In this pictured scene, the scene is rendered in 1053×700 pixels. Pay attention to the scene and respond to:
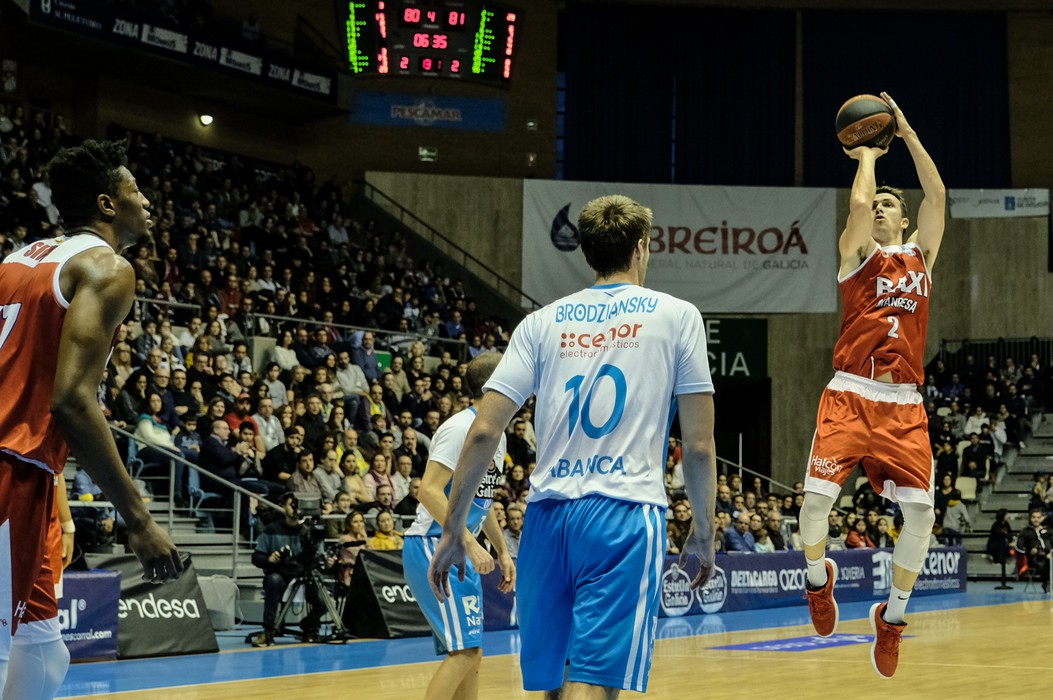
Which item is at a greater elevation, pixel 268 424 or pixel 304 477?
pixel 268 424

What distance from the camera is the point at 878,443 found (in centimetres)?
715

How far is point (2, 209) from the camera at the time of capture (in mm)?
17016

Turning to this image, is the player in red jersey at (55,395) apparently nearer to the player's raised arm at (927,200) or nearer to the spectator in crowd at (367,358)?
the player's raised arm at (927,200)

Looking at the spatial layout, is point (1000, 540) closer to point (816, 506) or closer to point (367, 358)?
point (367, 358)

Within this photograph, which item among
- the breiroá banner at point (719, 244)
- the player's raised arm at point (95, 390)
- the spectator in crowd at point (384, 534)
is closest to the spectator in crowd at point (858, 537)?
the breiroá banner at point (719, 244)

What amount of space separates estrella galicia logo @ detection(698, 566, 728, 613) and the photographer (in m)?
6.00

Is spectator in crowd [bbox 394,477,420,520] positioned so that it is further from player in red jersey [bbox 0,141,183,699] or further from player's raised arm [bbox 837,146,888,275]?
player in red jersey [bbox 0,141,183,699]

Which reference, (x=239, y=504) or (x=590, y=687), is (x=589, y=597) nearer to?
(x=590, y=687)

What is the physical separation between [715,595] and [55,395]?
14.0 meters

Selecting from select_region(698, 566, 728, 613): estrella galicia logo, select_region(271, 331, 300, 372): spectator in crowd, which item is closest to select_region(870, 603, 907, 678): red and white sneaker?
select_region(698, 566, 728, 613): estrella galicia logo

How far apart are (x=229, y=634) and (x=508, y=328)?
12968mm

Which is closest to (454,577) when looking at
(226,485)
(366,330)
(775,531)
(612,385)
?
(612,385)

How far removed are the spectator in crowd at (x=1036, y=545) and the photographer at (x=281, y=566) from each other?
13547mm

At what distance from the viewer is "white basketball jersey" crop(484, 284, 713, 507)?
4227 millimetres
